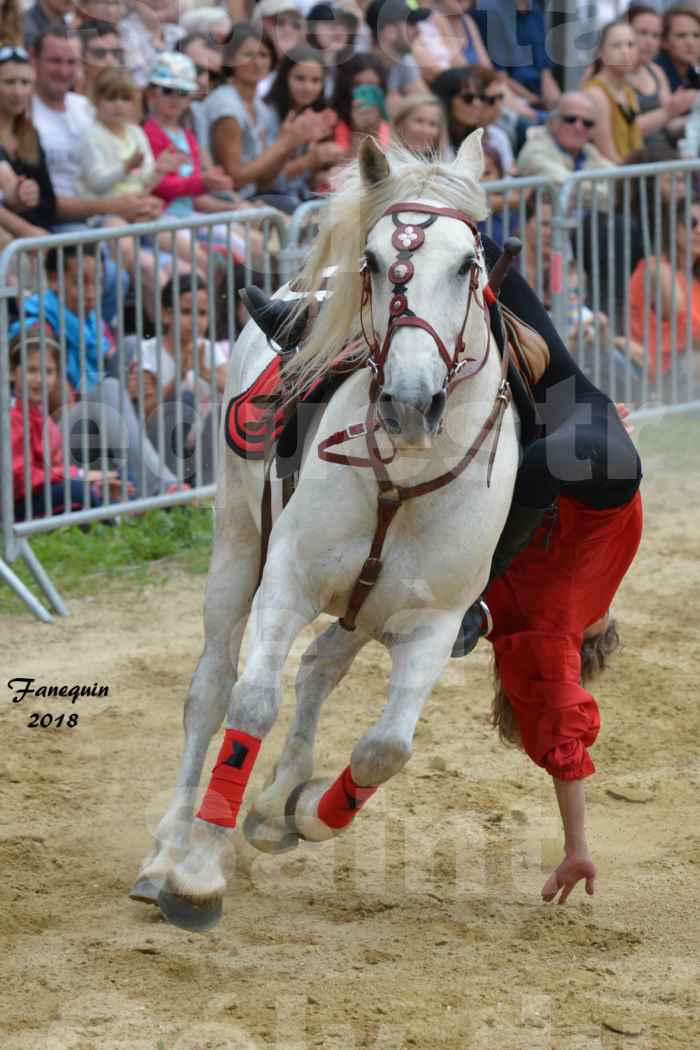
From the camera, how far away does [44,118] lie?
837cm

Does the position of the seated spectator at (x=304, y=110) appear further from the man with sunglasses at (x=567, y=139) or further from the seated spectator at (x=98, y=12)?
the man with sunglasses at (x=567, y=139)

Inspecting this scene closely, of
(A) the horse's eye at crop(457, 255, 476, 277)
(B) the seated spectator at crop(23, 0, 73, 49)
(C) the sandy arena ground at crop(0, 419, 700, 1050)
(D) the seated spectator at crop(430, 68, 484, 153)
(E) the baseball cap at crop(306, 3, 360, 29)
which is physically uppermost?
(B) the seated spectator at crop(23, 0, 73, 49)

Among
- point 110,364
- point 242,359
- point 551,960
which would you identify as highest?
point 242,359

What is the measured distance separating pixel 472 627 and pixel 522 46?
27.2 ft

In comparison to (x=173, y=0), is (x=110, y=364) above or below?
below

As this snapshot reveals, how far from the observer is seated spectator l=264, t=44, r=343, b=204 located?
9305 millimetres

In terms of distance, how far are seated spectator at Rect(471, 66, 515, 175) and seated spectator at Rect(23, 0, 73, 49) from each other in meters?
2.45

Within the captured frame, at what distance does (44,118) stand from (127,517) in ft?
7.28

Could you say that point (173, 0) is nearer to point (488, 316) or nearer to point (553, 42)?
point (553, 42)

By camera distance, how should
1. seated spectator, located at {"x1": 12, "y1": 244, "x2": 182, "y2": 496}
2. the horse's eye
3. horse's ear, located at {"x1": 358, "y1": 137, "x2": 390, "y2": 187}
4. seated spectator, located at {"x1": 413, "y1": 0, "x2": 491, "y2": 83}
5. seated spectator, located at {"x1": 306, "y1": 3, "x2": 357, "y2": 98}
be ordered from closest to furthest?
the horse's eye < horse's ear, located at {"x1": 358, "y1": 137, "x2": 390, "y2": 187} < seated spectator, located at {"x1": 12, "y1": 244, "x2": 182, "y2": 496} < seated spectator, located at {"x1": 306, "y1": 3, "x2": 357, "y2": 98} < seated spectator, located at {"x1": 413, "y1": 0, "x2": 491, "y2": 83}

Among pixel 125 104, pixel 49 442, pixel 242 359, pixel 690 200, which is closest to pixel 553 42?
pixel 690 200

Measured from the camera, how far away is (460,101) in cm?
978

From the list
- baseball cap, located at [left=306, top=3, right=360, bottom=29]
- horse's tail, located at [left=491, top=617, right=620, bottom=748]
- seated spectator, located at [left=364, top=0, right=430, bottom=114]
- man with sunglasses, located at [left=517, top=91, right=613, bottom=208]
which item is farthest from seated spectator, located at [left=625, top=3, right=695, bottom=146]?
horse's tail, located at [left=491, top=617, right=620, bottom=748]

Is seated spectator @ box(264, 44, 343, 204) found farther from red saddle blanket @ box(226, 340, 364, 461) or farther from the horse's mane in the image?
the horse's mane
